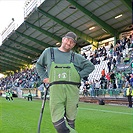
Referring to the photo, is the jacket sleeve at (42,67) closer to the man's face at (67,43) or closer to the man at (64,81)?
the man at (64,81)

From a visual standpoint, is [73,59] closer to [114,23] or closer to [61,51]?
[61,51]

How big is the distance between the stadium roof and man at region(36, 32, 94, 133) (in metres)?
24.3

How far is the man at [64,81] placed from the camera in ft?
13.8

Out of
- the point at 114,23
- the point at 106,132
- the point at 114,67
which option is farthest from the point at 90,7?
the point at 106,132

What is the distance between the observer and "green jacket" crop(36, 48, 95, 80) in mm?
4426

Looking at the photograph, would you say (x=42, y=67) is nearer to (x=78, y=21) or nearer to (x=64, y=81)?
(x=64, y=81)

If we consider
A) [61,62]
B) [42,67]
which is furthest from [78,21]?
[61,62]

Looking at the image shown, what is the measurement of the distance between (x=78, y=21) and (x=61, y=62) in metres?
33.4

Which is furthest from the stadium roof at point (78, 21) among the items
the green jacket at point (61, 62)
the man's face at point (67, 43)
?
the man's face at point (67, 43)

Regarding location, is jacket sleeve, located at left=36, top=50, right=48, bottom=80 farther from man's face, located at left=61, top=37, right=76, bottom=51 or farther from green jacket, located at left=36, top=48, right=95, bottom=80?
man's face, located at left=61, top=37, right=76, bottom=51

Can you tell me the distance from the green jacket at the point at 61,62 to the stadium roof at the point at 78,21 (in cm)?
2418

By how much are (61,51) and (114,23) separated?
3302 cm

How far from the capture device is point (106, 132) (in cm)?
717

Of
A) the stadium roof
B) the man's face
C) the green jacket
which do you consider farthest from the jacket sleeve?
the stadium roof
